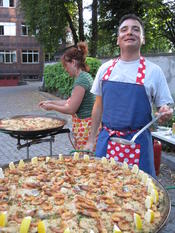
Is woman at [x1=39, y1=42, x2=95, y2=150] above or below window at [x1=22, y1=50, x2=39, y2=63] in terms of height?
below

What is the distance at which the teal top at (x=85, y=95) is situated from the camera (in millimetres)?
3486

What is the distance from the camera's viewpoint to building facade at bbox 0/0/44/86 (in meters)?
35.4

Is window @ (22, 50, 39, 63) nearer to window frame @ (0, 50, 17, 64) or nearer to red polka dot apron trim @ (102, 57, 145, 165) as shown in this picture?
window frame @ (0, 50, 17, 64)

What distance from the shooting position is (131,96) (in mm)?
2531

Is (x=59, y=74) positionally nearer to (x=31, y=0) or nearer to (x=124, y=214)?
(x=31, y=0)

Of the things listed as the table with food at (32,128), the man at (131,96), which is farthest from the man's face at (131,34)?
the table with food at (32,128)

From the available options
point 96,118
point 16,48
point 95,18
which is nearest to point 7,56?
point 16,48

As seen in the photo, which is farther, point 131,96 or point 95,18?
point 95,18

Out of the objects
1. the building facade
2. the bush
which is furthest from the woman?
the building facade

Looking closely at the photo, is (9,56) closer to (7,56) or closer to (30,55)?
(7,56)

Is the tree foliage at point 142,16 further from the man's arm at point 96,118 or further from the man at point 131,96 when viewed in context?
the man at point 131,96

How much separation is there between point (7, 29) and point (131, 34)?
1433 inches

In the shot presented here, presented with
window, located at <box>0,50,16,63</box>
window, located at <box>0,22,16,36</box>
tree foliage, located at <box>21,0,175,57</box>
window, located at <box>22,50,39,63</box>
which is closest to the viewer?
tree foliage, located at <box>21,0,175,57</box>

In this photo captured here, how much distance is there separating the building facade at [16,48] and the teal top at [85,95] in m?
32.6
